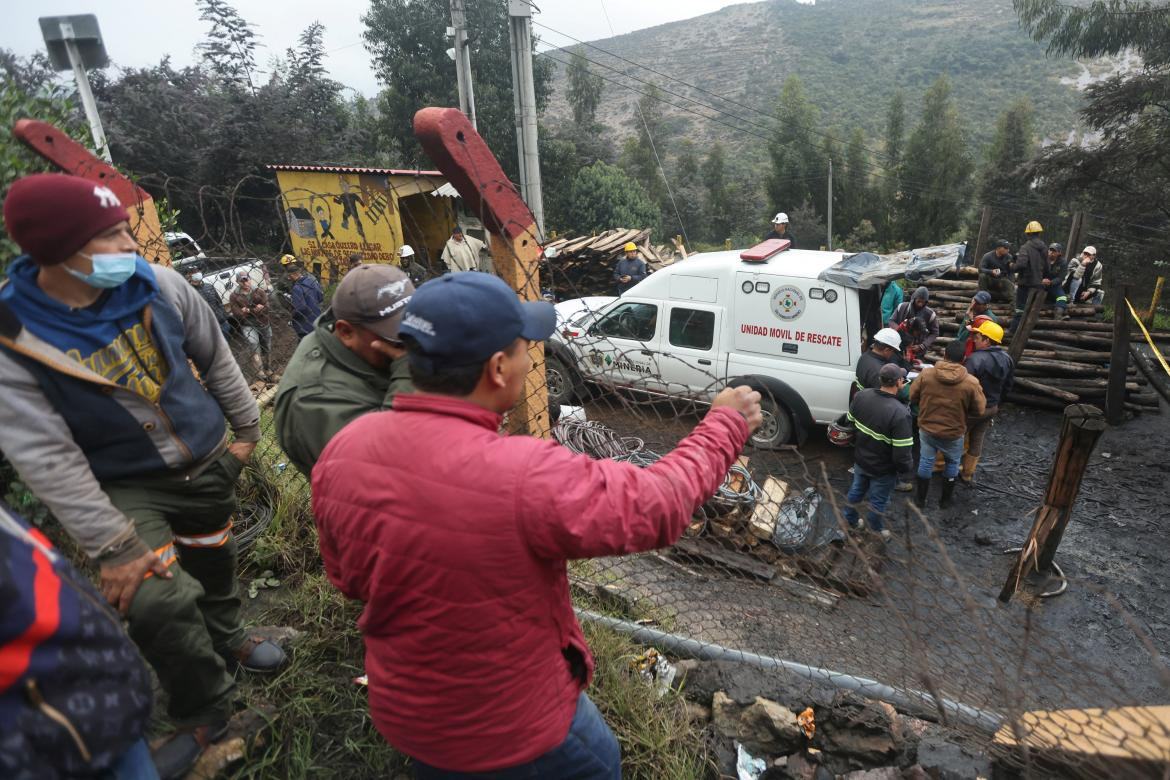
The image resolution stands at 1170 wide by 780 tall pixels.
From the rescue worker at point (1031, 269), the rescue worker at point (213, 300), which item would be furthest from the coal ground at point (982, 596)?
the rescue worker at point (213, 300)

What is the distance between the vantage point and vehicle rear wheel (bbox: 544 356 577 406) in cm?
761

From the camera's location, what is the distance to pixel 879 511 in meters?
5.65

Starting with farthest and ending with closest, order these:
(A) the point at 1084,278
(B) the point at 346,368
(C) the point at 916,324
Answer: (A) the point at 1084,278 → (C) the point at 916,324 → (B) the point at 346,368

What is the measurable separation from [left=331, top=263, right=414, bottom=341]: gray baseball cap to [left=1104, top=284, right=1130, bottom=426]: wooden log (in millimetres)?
8217

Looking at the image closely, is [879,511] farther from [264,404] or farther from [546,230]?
[546,230]

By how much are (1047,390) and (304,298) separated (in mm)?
8751

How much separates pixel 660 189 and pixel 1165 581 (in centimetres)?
2919

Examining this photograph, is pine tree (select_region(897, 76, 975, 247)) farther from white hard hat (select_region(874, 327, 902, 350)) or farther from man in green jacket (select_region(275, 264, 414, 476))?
man in green jacket (select_region(275, 264, 414, 476))

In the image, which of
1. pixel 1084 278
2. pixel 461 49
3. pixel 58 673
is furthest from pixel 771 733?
pixel 461 49

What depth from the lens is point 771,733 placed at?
2.44m

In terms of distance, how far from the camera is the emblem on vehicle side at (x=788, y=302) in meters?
6.64

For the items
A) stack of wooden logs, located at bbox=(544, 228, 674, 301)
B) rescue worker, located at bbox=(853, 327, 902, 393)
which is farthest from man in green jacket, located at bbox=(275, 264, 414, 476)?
stack of wooden logs, located at bbox=(544, 228, 674, 301)

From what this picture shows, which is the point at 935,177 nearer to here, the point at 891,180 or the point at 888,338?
the point at 891,180

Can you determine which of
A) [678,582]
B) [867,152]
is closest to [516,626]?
[678,582]
